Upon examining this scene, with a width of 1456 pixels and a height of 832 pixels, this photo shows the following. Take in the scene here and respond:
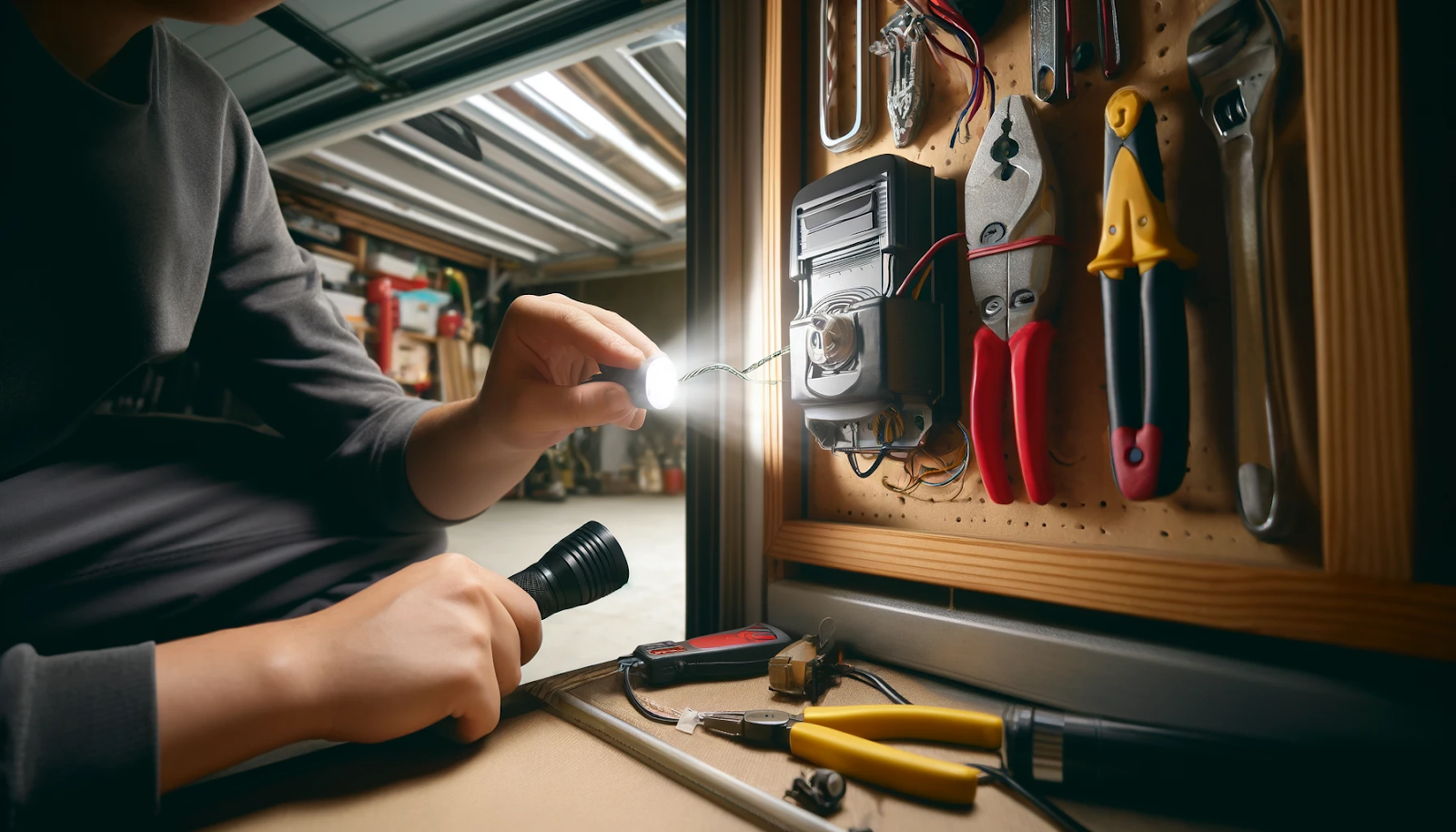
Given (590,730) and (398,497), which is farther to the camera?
(398,497)

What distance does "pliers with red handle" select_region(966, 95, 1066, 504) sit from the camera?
51cm

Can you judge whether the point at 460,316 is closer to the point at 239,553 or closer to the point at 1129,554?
the point at 239,553

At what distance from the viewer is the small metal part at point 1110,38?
0.51 meters

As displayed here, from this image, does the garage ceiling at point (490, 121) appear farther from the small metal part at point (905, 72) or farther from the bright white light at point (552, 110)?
the small metal part at point (905, 72)

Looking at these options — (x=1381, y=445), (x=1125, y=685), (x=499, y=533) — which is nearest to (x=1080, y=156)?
(x=1381, y=445)

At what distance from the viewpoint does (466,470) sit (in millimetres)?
640

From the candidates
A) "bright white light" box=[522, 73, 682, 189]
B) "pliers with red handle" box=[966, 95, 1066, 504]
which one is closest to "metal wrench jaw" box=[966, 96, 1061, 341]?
"pliers with red handle" box=[966, 95, 1066, 504]

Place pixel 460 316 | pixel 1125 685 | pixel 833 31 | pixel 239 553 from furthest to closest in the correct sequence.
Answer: pixel 460 316 < pixel 833 31 < pixel 239 553 < pixel 1125 685

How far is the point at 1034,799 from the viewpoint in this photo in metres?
0.35

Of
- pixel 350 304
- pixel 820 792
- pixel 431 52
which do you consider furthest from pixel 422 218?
pixel 820 792

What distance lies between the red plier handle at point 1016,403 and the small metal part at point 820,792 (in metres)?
0.31

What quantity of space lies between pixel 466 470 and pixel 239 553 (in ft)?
0.72

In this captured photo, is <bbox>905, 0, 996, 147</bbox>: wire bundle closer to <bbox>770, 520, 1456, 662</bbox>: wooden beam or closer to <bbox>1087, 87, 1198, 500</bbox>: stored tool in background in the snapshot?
<bbox>1087, 87, 1198, 500</bbox>: stored tool in background

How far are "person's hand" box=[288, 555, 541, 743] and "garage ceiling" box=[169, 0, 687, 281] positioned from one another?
1323mm
